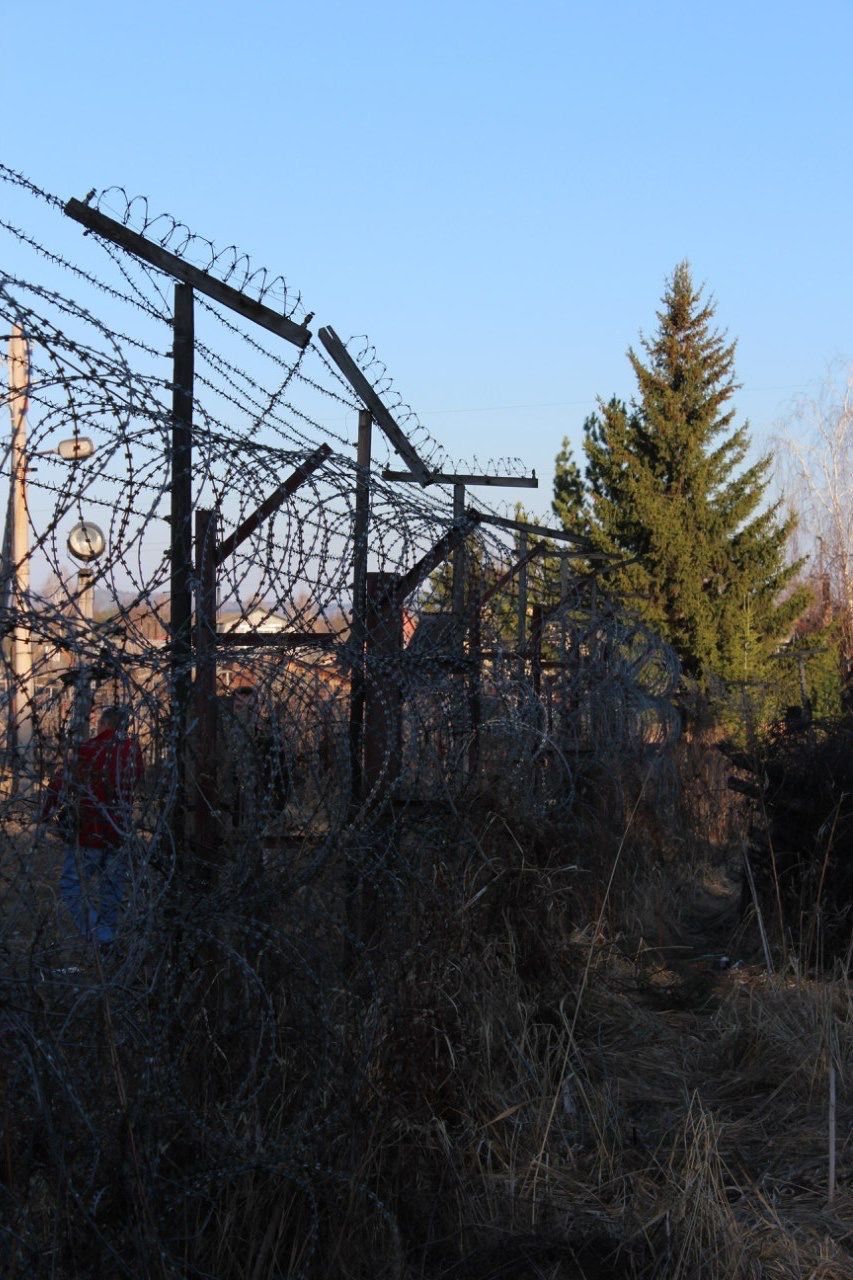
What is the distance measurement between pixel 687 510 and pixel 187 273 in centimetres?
2410

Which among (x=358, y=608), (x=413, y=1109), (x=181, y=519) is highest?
(x=181, y=519)

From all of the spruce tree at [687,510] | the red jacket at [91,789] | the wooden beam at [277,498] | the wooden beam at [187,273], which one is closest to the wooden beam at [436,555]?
the wooden beam at [277,498]

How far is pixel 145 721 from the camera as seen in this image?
12.1 feet

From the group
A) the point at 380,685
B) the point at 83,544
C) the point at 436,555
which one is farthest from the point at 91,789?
the point at 436,555

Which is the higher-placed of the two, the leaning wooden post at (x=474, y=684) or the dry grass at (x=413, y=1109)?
the leaning wooden post at (x=474, y=684)

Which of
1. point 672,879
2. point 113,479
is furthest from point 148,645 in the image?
point 672,879

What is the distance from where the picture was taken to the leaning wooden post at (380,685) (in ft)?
17.5

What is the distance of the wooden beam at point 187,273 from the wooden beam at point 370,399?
2.22 metres

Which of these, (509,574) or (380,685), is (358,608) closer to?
(380,685)

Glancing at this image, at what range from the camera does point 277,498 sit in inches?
191

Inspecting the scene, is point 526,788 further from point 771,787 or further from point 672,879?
point 672,879

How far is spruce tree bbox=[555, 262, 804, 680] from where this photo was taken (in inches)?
1085

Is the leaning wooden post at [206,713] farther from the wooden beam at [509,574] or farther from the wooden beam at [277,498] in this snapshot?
the wooden beam at [509,574]

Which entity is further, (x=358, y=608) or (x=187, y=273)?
(x=358, y=608)
